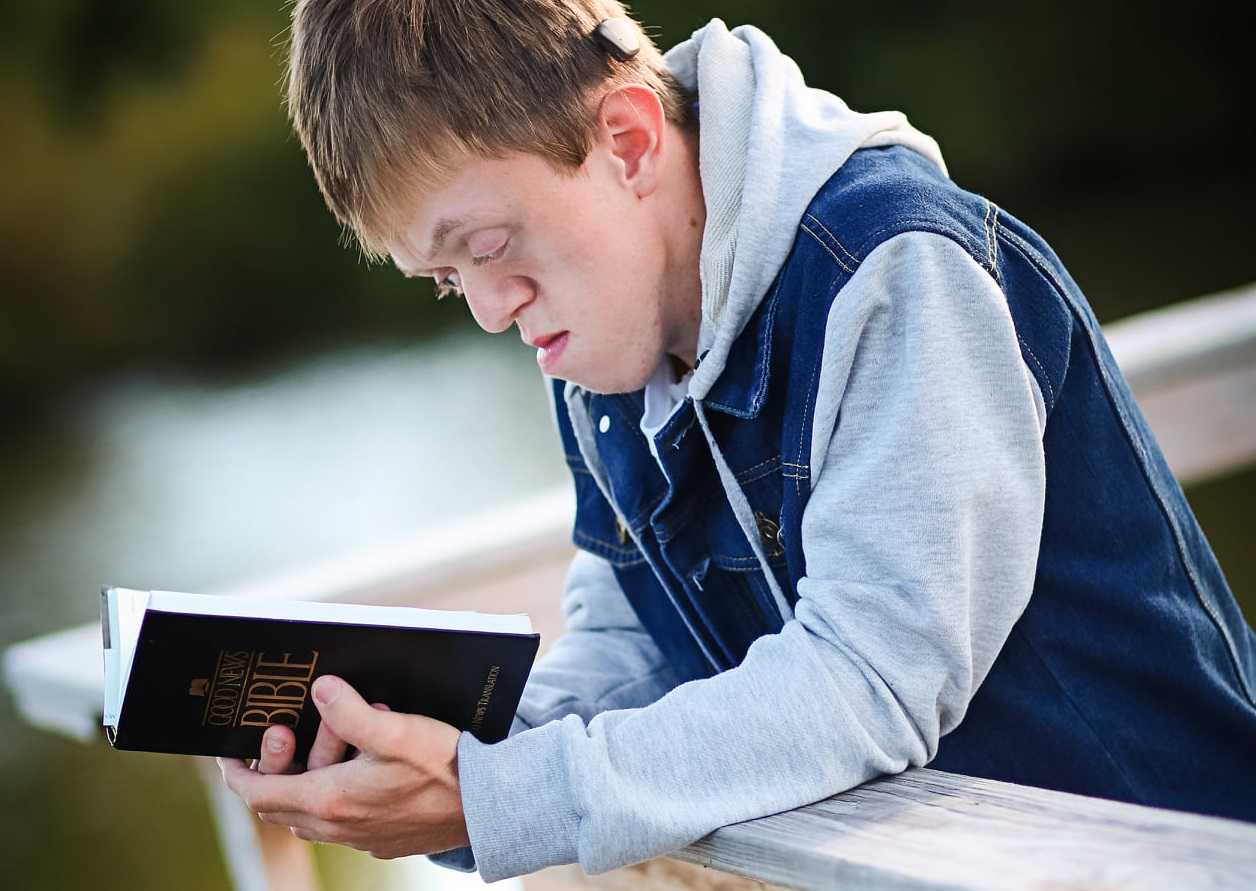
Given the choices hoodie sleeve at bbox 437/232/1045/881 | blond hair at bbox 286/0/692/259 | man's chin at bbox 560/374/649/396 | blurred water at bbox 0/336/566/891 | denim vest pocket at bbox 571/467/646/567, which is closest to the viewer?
hoodie sleeve at bbox 437/232/1045/881

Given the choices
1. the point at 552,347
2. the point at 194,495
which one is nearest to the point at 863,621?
the point at 552,347

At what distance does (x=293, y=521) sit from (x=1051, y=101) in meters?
5.02

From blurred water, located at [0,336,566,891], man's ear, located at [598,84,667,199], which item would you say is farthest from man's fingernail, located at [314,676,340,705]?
blurred water, located at [0,336,566,891]

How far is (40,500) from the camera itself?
5082 mm

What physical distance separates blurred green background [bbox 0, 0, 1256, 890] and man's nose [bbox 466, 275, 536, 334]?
232 cm

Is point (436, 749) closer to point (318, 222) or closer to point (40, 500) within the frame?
point (40, 500)

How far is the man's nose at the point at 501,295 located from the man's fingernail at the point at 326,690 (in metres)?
0.29

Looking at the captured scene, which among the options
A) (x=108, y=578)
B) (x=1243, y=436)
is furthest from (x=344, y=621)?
(x=108, y=578)

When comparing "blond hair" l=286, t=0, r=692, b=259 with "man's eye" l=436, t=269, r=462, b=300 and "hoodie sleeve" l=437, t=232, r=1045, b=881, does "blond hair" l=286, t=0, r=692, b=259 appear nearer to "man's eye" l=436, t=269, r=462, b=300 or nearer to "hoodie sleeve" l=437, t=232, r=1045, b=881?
"man's eye" l=436, t=269, r=462, b=300

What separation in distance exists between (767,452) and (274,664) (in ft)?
1.21

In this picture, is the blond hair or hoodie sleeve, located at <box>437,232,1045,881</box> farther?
the blond hair

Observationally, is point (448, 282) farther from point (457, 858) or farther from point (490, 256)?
point (457, 858)

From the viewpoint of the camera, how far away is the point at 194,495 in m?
4.89

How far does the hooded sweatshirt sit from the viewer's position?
2.87 ft
